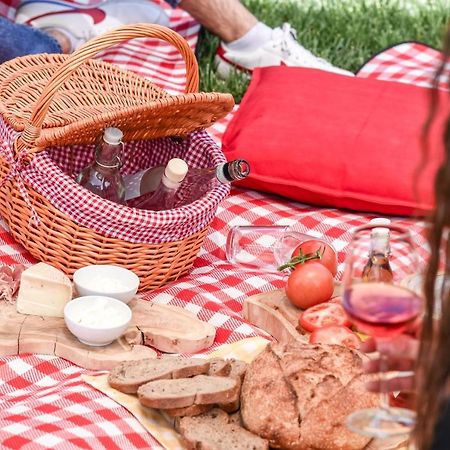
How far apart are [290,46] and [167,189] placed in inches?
63.4

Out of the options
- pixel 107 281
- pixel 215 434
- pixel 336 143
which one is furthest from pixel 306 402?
pixel 336 143

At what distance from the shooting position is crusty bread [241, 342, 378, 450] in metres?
1.72

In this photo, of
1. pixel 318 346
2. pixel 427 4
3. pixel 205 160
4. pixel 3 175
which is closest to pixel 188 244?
pixel 205 160

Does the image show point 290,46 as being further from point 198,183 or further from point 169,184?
point 169,184

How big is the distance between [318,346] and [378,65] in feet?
7.25

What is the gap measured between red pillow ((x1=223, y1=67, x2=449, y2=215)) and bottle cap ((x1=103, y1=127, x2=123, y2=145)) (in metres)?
0.75

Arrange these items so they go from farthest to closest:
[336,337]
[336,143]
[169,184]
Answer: [336,143] < [169,184] < [336,337]

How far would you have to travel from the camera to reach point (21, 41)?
3342mm

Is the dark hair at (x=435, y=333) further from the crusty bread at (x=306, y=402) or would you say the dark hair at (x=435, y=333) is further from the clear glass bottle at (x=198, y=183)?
the clear glass bottle at (x=198, y=183)

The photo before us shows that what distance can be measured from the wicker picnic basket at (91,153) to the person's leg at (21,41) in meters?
0.61

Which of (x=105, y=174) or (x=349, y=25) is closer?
(x=105, y=174)

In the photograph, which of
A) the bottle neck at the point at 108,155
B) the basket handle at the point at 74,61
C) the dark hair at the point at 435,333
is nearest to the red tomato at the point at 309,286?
the bottle neck at the point at 108,155

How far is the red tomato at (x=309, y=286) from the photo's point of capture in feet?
7.29

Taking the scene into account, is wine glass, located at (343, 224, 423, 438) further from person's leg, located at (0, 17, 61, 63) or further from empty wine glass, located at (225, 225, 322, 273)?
person's leg, located at (0, 17, 61, 63)
